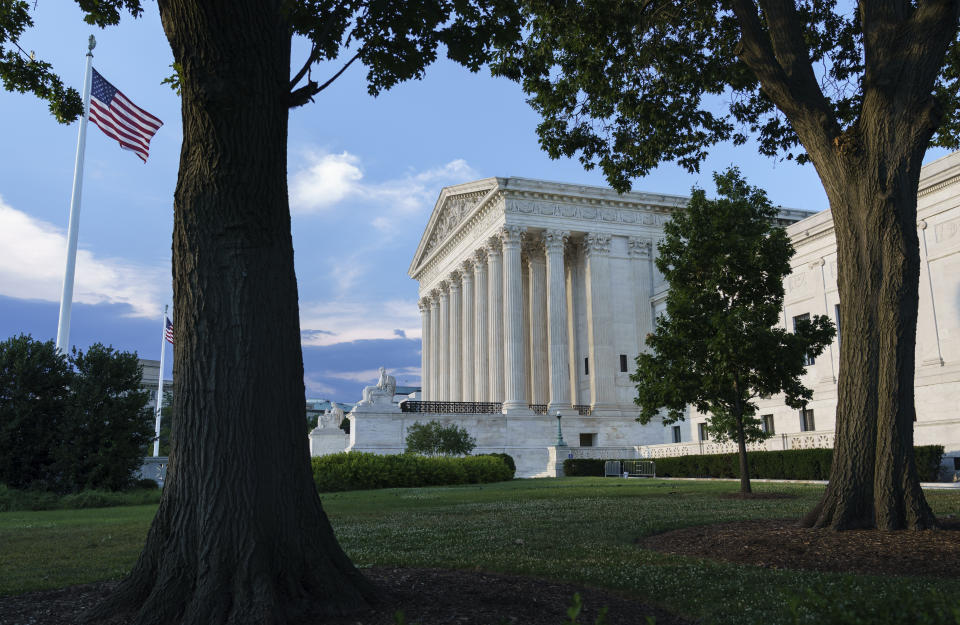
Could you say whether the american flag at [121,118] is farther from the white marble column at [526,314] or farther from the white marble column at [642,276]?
the white marble column at [642,276]

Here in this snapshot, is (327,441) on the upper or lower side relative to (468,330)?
lower

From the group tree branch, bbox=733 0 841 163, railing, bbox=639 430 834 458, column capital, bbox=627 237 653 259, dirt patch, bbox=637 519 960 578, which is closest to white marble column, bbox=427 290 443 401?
column capital, bbox=627 237 653 259

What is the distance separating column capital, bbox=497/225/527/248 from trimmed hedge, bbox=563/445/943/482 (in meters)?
19.6

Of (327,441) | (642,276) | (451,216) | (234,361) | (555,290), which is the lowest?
(327,441)

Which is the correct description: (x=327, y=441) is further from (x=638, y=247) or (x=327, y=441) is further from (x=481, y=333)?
(x=638, y=247)

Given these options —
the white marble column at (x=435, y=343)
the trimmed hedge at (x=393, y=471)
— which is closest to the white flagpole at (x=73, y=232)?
the trimmed hedge at (x=393, y=471)

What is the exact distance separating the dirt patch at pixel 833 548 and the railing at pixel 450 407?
134 feet

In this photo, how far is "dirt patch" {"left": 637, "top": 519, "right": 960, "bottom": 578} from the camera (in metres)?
7.50

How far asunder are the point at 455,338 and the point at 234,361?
63.6m

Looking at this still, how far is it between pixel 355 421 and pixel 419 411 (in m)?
5.86

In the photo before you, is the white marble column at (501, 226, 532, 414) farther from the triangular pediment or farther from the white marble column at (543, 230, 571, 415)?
the triangular pediment

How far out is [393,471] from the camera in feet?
99.6

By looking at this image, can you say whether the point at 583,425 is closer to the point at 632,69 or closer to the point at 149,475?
the point at 149,475

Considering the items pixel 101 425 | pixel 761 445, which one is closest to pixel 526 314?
pixel 761 445
